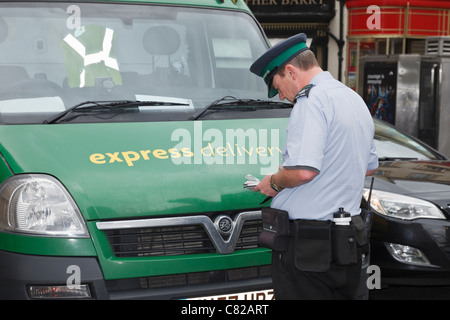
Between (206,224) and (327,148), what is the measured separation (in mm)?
802

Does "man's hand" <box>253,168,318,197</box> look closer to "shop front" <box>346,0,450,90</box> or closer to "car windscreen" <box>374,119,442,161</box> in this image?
"car windscreen" <box>374,119,442,161</box>

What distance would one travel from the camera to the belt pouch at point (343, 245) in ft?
10.4

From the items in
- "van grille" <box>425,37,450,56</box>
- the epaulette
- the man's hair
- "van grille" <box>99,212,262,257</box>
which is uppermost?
"van grille" <box>425,37,450,56</box>

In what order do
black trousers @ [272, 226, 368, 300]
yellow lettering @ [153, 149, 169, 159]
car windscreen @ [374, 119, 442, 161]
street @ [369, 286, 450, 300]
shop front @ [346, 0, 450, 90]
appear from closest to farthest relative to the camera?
black trousers @ [272, 226, 368, 300]
yellow lettering @ [153, 149, 169, 159]
street @ [369, 286, 450, 300]
car windscreen @ [374, 119, 442, 161]
shop front @ [346, 0, 450, 90]

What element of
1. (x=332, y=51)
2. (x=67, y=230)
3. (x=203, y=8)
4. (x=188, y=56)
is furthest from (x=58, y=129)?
(x=332, y=51)

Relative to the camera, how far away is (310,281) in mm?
3238

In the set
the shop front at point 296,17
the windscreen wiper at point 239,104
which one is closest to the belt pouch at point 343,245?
the windscreen wiper at point 239,104

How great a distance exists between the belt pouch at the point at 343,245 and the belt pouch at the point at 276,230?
0.22 meters

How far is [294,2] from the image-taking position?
20.2 m

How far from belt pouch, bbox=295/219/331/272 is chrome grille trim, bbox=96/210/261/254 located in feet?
A: 1.82

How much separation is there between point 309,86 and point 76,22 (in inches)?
75.0

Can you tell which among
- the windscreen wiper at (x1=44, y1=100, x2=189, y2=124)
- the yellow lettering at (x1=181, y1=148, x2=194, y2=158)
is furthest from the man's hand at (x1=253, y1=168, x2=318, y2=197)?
the windscreen wiper at (x1=44, y1=100, x2=189, y2=124)

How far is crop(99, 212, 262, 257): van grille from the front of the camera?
3.56 meters

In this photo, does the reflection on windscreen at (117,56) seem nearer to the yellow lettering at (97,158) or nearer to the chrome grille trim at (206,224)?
the yellow lettering at (97,158)
